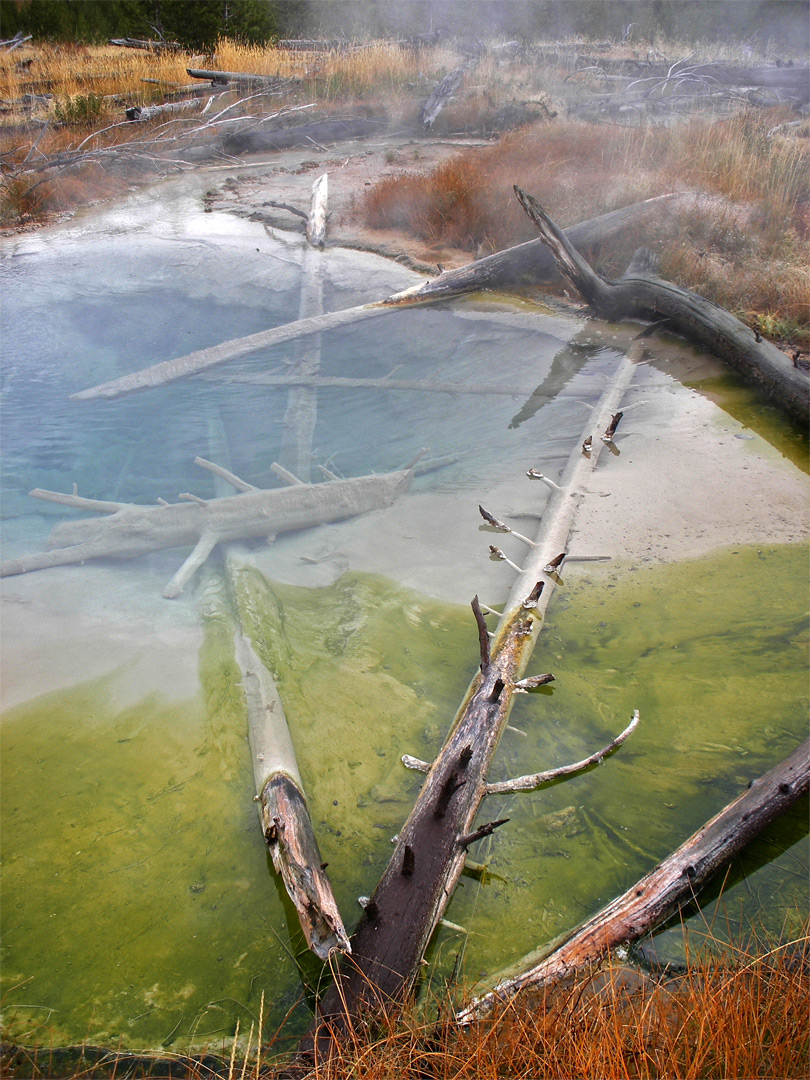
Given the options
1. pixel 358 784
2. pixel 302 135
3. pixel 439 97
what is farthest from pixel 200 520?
pixel 439 97

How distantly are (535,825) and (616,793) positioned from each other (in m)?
0.38

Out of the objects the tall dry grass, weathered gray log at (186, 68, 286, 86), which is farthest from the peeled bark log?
weathered gray log at (186, 68, 286, 86)

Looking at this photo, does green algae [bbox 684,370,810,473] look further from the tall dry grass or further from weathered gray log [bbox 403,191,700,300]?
the tall dry grass

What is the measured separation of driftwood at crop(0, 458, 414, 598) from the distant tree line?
730 inches

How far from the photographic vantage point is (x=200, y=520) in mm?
4312

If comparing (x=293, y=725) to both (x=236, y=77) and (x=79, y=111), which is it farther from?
(x=236, y=77)

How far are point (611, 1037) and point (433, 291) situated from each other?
A: 6.74 meters

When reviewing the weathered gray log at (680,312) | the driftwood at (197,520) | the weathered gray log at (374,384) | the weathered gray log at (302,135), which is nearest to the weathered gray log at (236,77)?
the weathered gray log at (302,135)

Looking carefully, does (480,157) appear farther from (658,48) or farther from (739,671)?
(658,48)

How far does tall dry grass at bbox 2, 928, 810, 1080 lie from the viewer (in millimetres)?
1570

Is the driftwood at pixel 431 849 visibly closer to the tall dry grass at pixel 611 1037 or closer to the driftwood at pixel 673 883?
Answer: the tall dry grass at pixel 611 1037

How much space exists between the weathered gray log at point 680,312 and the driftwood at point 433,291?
2.59ft

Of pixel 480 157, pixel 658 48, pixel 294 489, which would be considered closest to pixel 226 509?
pixel 294 489

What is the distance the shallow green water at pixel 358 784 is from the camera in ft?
7.19
